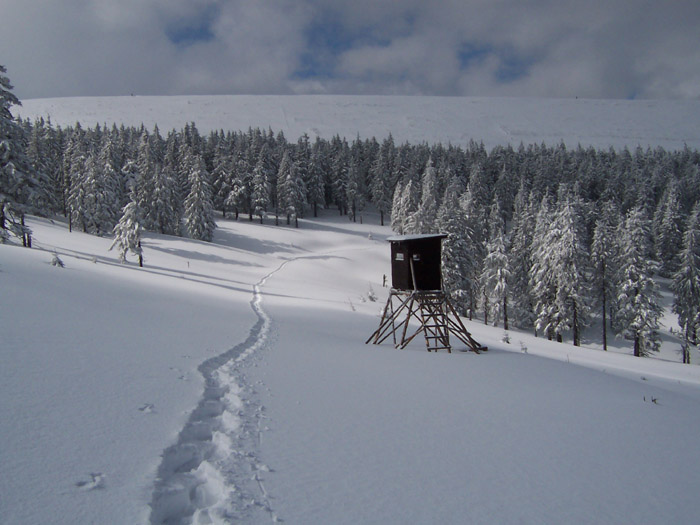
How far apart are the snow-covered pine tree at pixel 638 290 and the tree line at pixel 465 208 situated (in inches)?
4.4

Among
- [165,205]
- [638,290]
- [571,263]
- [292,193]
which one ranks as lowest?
[638,290]

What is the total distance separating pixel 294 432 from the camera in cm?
521

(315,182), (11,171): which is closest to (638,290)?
(11,171)

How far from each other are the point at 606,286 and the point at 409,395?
125ft

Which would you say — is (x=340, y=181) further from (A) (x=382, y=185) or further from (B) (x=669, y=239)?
(B) (x=669, y=239)

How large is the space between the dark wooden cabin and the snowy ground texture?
526 cm

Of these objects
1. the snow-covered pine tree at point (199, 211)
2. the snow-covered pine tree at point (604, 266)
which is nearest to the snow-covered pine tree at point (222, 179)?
the snow-covered pine tree at point (199, 211)

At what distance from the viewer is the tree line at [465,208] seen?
3388 centimetres

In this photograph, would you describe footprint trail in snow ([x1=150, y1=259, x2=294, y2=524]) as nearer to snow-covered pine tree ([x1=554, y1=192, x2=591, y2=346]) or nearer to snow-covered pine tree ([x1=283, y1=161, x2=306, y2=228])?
snow-covered pine tree ([x1=554, y1=192, x2=591, y2=346])

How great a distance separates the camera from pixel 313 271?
44.5 metres

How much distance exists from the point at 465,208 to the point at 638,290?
27.6 meters

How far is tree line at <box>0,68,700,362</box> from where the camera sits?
33875mm

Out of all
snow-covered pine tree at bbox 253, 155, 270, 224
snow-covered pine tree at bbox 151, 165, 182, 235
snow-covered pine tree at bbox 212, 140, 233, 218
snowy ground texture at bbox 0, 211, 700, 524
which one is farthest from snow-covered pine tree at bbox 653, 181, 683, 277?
snow-covered pine tree at bbox 151, 165, 182, 235

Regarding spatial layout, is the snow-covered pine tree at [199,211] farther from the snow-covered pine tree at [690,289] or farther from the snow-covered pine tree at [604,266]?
the snow-covered pine tree at [690,289]
